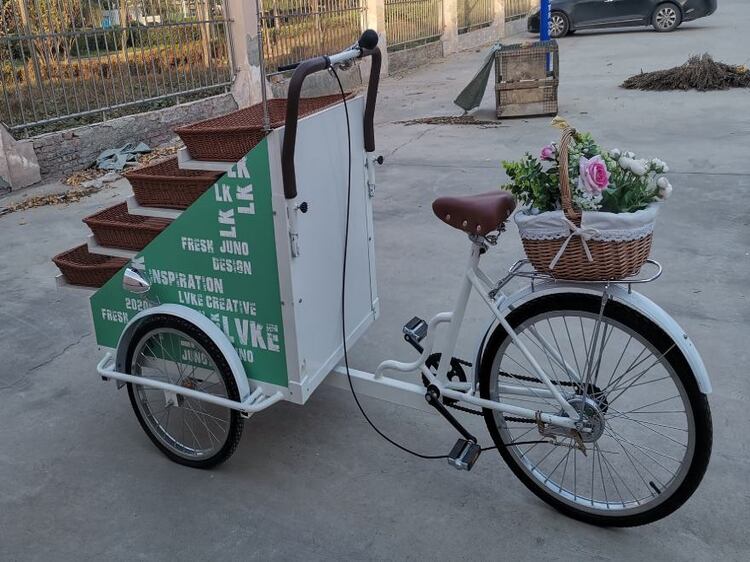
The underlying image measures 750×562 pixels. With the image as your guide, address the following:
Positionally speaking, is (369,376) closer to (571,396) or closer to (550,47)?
(571,396)

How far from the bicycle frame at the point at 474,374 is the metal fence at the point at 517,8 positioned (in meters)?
18.9

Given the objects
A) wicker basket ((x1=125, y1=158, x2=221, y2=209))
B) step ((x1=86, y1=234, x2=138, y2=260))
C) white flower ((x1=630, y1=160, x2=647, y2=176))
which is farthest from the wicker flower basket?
step ((x1=86, y1=234, x2=138, y2=260))

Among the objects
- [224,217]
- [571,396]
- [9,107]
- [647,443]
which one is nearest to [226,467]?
[224,217]

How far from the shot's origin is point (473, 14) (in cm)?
1764

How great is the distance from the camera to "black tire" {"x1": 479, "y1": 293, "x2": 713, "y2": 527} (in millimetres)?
2195

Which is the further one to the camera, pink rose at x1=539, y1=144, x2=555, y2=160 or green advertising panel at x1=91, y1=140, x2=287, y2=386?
green advertising panel at x1=91, y1=140, x2=287, y2=386

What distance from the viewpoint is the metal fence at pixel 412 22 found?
1354 cm

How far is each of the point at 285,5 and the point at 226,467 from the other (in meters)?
8.68

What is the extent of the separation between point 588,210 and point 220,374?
1.39 m

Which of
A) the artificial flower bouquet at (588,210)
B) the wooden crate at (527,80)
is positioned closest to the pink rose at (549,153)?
the artificial flower bouquet at (588,210)

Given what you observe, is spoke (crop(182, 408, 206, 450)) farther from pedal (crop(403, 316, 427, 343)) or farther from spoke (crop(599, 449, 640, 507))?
spoke (crop(599, 449, 640, 507))

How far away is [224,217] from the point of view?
246 cm

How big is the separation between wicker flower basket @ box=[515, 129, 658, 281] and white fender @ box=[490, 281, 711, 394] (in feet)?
0.31

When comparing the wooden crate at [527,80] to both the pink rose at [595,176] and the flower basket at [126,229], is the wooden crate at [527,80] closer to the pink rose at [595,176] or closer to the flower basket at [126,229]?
the flower basket at [126,229]
